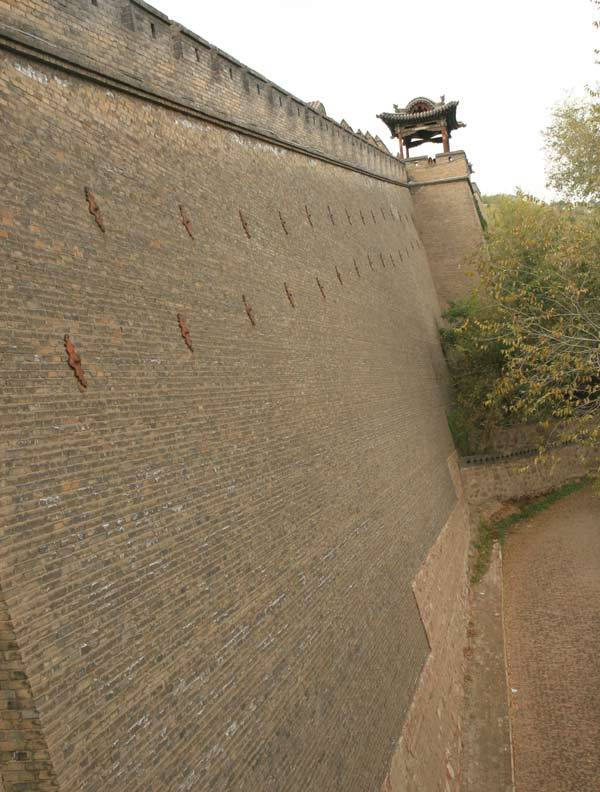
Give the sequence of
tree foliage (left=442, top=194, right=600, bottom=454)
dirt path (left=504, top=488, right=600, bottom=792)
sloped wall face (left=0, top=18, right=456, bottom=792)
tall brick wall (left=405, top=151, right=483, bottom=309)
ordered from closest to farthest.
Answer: sloped wall face (left=0, top=18, right=456, bottom=792), dirt path (left=504, top=488, right=600, bottom=792), tree foliage (left=442, top=194, right=600, bottom=454), tall brick wall (left=405, top=151, right=483, bottom=309)

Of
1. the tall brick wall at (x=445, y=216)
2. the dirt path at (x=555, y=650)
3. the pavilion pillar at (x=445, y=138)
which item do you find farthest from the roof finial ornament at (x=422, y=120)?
the dirt path at (x=555, y=650)

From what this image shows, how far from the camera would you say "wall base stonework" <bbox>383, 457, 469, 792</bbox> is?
6.68 metres

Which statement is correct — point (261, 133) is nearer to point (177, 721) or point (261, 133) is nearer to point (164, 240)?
point (164, 240)

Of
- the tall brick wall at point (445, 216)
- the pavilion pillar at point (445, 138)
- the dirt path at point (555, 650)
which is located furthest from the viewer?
the pavilion pillar at point (445, 138)

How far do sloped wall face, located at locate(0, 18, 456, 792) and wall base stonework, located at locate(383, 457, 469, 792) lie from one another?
319 mm

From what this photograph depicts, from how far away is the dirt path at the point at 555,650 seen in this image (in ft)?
24.8

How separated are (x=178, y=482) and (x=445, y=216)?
1995 cm

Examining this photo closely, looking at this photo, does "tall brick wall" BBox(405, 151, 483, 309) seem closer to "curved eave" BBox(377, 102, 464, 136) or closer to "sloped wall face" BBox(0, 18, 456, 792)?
"curved eave" BBox(377, 102, 464, 136)

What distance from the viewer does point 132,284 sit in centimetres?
498

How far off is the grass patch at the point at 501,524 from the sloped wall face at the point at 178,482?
17.8 ft

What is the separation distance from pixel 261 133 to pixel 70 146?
4.89 metres

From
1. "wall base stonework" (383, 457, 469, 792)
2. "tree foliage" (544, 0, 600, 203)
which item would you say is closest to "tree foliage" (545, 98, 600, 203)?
"tree foliage" (544, 0, 600, 203)

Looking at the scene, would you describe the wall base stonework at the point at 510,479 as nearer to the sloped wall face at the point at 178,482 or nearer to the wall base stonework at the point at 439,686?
the wall base stonework at the point at 439,686

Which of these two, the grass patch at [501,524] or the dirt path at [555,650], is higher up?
the grass patch at [501,524]
